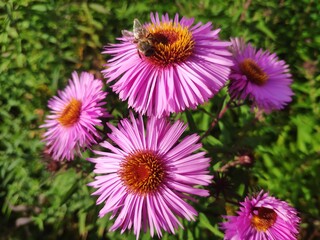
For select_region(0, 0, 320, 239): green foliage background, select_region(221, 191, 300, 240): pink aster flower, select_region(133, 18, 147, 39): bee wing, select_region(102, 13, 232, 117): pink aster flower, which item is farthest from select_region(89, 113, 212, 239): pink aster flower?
select_region(0, 0, 320, 239): green foliage background

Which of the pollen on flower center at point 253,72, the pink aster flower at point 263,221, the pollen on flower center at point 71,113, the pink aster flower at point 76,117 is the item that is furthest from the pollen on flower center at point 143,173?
the pollen on flower center at point 253,72

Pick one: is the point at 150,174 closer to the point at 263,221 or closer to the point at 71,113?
the point at 263,221

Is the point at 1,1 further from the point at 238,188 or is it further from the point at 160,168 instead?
the point at 238,188

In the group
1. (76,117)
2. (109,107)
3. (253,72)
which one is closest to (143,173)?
(76,117)

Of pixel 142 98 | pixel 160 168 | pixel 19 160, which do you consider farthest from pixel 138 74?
pixel 19 160

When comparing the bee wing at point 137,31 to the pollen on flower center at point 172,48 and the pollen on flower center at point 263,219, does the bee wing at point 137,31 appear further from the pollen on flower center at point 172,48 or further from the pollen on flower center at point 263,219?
the pollen on flower center at point 263,219

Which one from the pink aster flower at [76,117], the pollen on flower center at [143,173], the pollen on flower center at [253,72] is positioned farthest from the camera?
the pollen on flower center at [253,72]
